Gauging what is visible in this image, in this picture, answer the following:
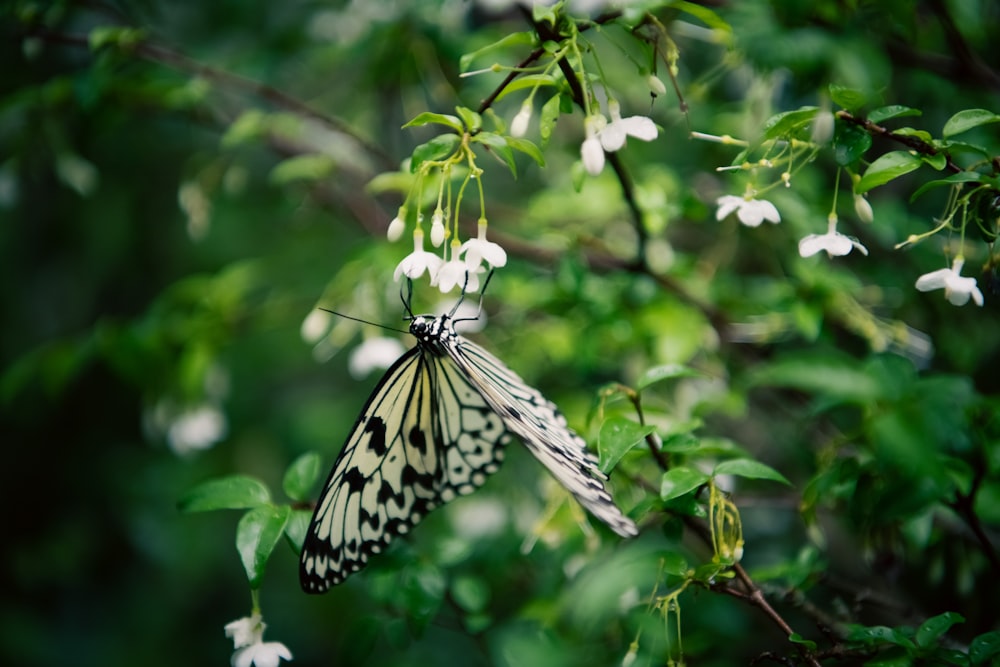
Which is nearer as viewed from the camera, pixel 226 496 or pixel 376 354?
pixel 226 496

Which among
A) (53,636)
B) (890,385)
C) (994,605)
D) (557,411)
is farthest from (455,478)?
(53,636)

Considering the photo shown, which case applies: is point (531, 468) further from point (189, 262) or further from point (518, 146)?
point (189, 262)

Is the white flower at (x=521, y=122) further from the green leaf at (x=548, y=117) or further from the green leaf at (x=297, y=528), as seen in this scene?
the green leaf at (x=297, y=528)

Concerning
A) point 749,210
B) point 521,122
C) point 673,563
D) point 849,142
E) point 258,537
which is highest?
point 521,122

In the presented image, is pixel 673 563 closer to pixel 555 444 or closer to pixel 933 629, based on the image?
pixel 555 444

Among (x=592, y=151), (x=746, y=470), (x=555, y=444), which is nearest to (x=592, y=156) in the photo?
(x=592, y=151)

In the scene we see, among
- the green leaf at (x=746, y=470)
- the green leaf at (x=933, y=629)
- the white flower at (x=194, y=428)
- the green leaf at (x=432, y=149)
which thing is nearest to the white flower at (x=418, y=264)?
the green leaf at (x=432, y=149)
